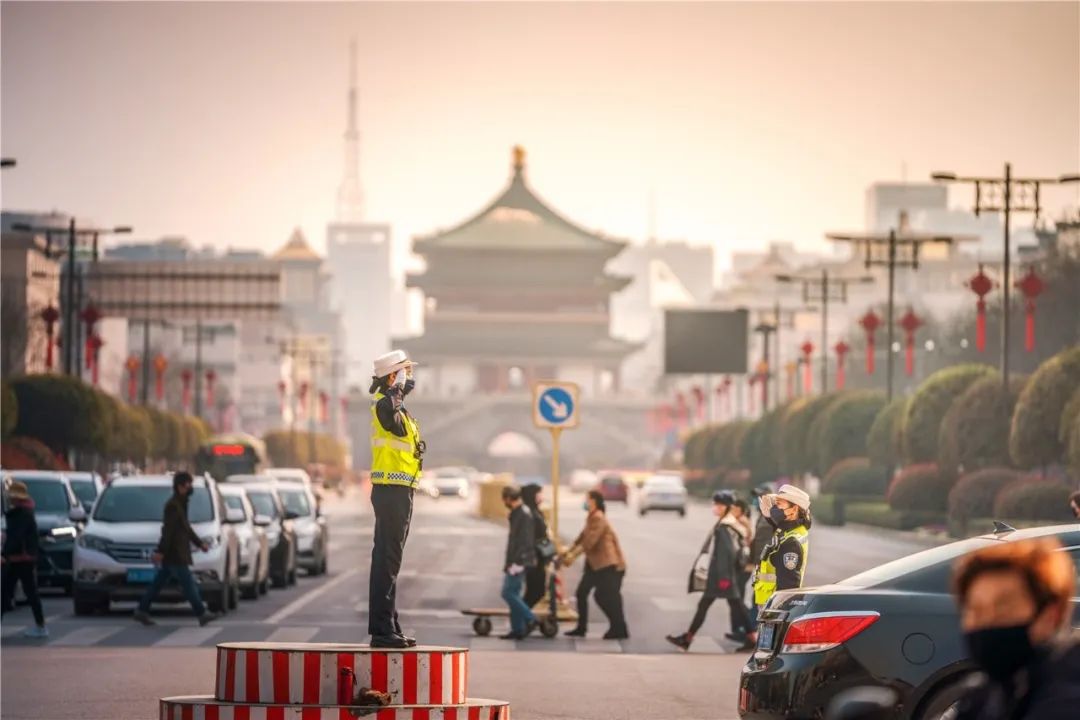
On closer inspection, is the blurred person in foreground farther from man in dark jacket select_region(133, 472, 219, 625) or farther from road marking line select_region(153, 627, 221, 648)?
man in dark jacket select_region(133, 472, 219, 625)

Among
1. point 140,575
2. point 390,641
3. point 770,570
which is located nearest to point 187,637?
point 140,575

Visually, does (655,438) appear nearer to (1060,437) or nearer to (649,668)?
Answer: (1060,437)

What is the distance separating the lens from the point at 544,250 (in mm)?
149250

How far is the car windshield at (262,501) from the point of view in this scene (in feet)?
115

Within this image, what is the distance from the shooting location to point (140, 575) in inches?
1062

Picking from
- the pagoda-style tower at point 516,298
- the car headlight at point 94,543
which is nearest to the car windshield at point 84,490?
the car headlight at point 94,543

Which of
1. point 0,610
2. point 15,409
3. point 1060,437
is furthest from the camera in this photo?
point 15,409

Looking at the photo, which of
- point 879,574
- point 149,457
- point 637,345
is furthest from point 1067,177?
point 637,345

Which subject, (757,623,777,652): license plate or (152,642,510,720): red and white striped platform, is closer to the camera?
(152,642,510,720): red and white striped platform

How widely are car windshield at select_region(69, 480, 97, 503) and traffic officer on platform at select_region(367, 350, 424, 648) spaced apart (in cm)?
2347

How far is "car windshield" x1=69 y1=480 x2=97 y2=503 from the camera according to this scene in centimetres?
3581

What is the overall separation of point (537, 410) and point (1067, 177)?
22801 mm

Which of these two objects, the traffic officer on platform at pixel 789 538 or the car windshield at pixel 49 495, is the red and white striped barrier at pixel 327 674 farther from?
the car windshield at pixel 49 495

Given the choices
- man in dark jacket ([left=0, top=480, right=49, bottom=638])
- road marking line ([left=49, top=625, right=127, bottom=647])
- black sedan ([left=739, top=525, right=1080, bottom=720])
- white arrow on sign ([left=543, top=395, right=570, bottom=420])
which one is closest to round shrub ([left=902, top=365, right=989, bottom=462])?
white arrow on sign ([left=543, top=395, right=570, bottom=420])
